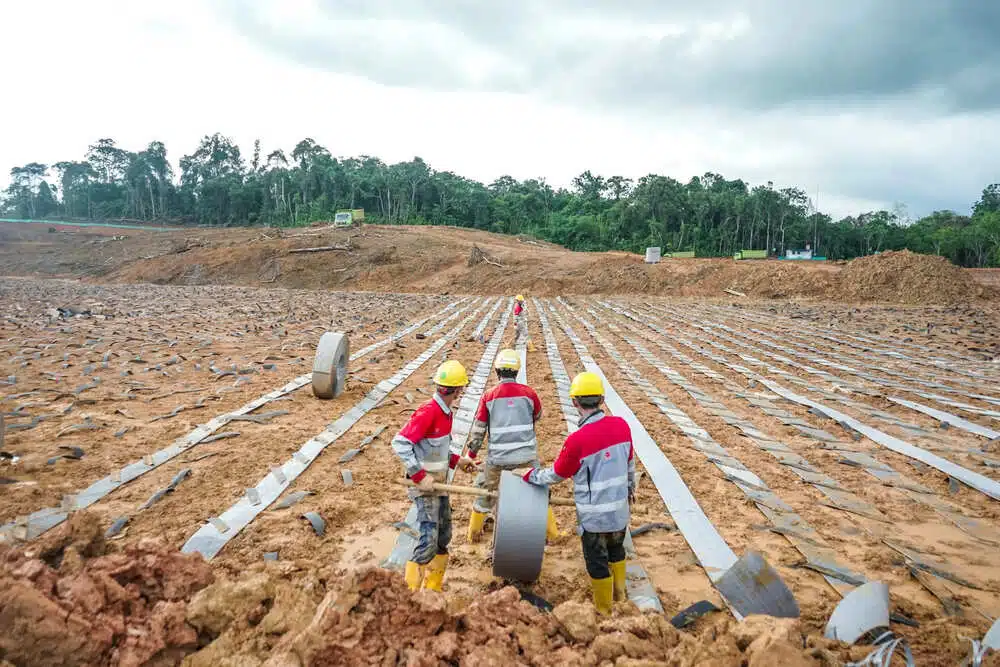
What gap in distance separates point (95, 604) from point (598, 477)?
7.16 feet

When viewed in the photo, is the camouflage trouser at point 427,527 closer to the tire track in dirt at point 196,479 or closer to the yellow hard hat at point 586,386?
the yellow hard hat at point 586,386

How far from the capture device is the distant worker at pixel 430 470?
9.63 ft

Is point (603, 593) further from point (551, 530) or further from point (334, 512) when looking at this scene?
point (334, 512)

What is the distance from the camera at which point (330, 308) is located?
18453 millimetres

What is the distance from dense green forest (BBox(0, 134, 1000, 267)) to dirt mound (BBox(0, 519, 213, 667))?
48093mm

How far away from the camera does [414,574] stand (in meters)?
2.94

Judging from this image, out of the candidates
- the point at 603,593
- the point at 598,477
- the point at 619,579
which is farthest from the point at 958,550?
the point at 598,477

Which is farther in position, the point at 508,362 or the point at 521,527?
the point at 508,362

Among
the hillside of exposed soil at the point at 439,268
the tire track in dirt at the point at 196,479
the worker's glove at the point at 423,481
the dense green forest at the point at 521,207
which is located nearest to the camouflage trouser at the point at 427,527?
the worker's glove at the point at 423,481

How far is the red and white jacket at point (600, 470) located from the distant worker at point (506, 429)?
2.45 ft

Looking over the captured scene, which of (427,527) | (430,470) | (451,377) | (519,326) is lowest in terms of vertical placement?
(519,326)

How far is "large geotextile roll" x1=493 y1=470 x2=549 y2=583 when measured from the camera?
9.11ft

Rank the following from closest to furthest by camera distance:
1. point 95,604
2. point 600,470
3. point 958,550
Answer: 1. point 95,604
2. point 600,470
3. point 958,550

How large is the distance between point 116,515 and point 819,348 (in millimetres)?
11851
